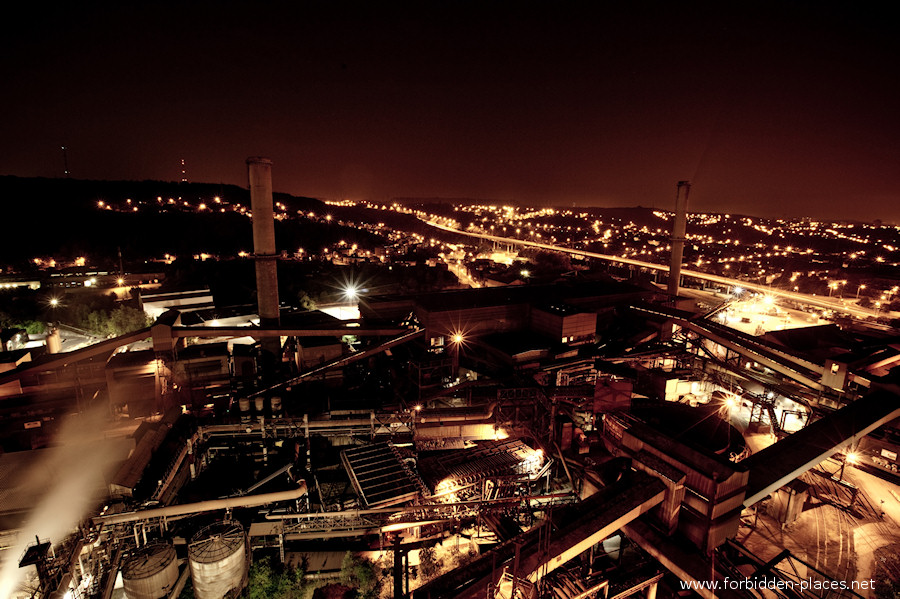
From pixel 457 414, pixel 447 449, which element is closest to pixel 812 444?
pixel 457 414

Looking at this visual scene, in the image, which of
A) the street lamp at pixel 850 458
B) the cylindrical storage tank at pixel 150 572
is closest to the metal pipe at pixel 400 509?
the cylindrical storage tank at pixel 150 572

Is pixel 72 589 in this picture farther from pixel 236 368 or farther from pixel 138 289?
pixel 138 289

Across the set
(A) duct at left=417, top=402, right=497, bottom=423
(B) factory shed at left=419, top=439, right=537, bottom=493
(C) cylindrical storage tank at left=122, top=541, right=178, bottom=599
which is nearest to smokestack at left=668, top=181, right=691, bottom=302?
(A) duct at left=417, top=402, right=497, bottom=423

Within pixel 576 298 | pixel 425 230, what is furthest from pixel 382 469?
pixel 425 230

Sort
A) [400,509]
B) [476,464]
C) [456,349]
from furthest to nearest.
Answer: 1. [456,349]
2. [476,464]
3. [400,509]

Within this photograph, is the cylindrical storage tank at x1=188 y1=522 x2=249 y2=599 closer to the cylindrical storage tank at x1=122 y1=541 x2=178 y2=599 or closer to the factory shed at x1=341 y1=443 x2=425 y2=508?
the cylindrical storage tank at x1=122 y1=541 x2=178 y2=599

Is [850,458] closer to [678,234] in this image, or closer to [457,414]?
[457,414]
